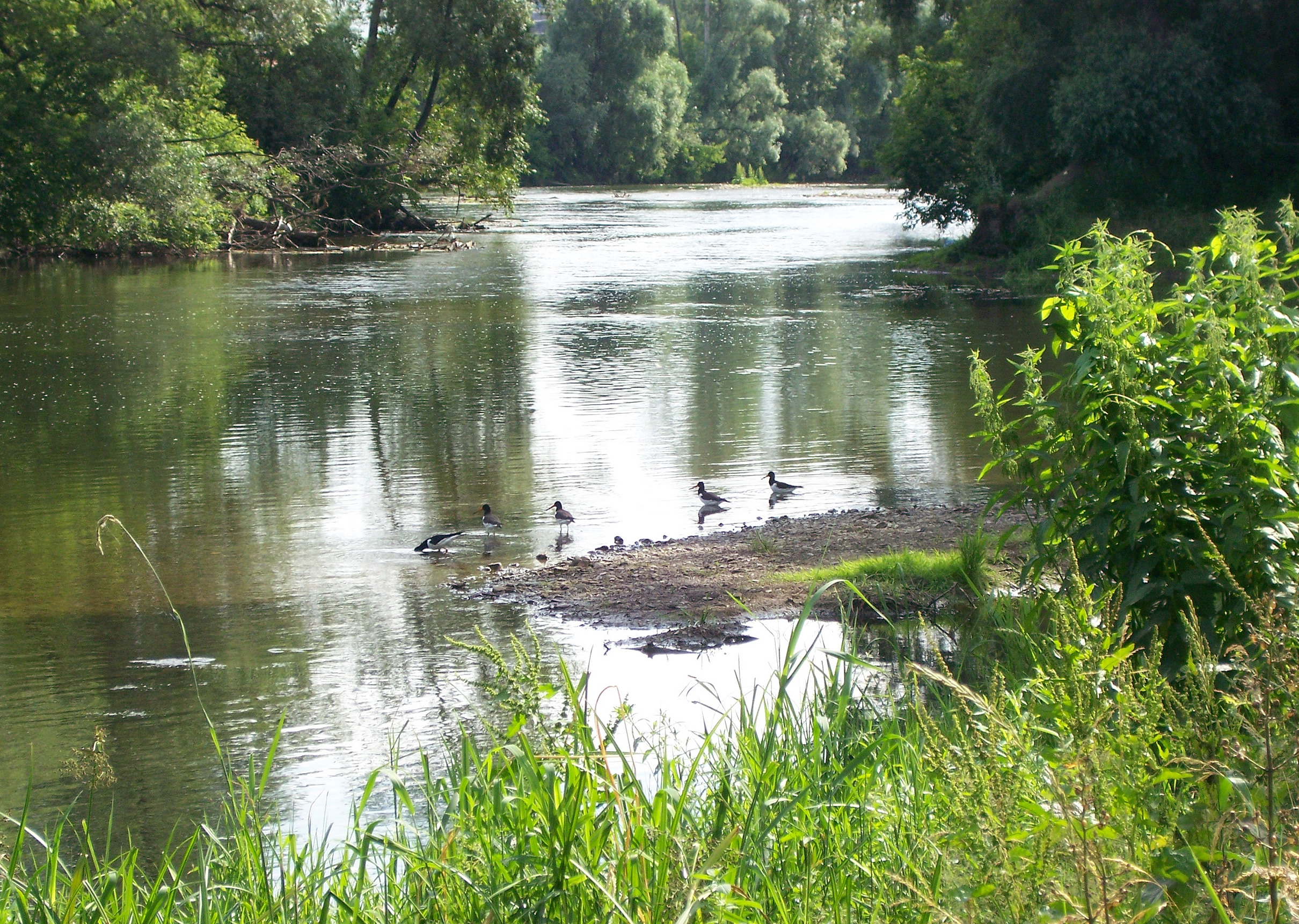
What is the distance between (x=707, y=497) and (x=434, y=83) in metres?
36.3

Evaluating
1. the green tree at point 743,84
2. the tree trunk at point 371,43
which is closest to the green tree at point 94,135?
the tree trunk at point 371,43

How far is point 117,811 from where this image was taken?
555cm

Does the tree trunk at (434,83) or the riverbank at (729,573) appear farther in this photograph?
the tree trunk at (434,83)

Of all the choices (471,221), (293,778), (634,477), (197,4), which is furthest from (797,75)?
(293,778)

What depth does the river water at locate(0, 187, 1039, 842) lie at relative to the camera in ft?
22.0

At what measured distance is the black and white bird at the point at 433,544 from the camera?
9.52m

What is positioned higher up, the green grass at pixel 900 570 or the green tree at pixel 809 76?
the green tree at pixel 809 76

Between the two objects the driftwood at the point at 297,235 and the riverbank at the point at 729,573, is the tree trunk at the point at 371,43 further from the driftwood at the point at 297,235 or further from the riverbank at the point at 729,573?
the riverbank at the point at 729,573

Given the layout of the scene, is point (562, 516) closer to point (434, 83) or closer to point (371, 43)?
point (434, 83)

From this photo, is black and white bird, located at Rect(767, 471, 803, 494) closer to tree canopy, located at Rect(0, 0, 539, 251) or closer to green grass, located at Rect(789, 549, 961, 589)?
green grass, located at Rect(789, 549, 961, 589)

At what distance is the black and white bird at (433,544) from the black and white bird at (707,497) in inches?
85.3

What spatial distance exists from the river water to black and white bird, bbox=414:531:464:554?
14cm

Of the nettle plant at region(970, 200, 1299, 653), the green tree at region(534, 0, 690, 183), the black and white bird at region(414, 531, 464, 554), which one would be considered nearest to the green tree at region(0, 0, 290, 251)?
the black and white bird at region(414, 531, 464, 554)

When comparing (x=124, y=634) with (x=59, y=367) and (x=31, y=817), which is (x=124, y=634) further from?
(x=59, y=367)
